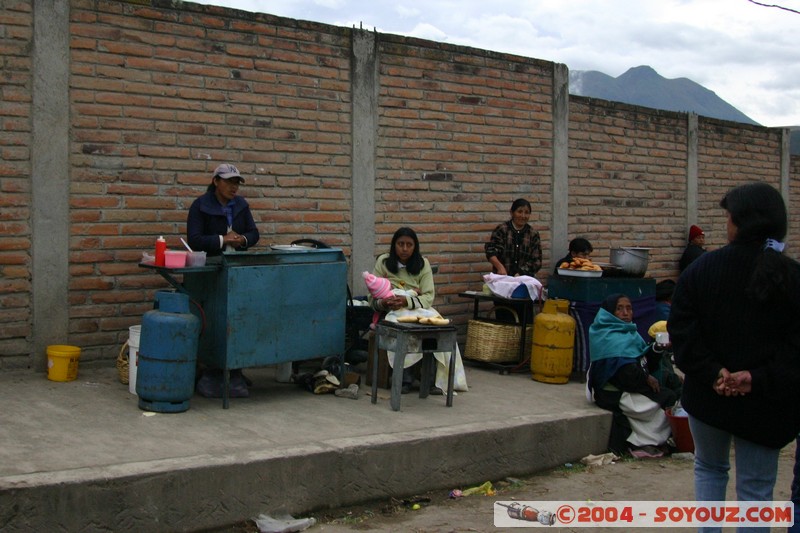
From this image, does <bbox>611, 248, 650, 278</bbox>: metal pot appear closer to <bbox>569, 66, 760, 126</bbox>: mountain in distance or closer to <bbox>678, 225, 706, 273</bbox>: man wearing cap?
<bbox>678, 225, 706, 273</bbox>: man wearing cap

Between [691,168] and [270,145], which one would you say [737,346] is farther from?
[691,168]

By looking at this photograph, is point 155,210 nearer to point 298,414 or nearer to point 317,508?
point 298,414

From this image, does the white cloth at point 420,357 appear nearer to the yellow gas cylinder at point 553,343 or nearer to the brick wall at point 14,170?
the yellow gas cylinder at point 553,343

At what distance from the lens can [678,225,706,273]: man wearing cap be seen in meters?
11.8

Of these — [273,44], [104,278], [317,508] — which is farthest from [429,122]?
[317,508]

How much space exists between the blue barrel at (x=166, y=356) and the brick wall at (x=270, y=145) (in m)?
1.24

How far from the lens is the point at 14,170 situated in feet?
21.2

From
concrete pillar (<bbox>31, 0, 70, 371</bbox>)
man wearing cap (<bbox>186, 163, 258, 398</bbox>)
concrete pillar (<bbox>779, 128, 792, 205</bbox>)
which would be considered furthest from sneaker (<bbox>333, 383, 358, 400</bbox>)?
concrete pillar (<bbox>779, 128, 792, 205</bbox>)

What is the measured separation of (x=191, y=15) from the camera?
724 cm

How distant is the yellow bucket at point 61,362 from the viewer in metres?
6.47

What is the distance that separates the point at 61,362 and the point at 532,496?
3534 millimetres

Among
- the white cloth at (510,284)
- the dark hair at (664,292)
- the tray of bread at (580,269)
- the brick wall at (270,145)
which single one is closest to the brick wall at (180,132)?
the brick wall at (270,145)

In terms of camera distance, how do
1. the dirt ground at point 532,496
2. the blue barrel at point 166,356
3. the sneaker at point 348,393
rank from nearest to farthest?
the dirt ground at point 532,496
the blue barrel at point 166,356
the sneaker at point 348,393

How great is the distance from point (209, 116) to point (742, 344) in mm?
5011
